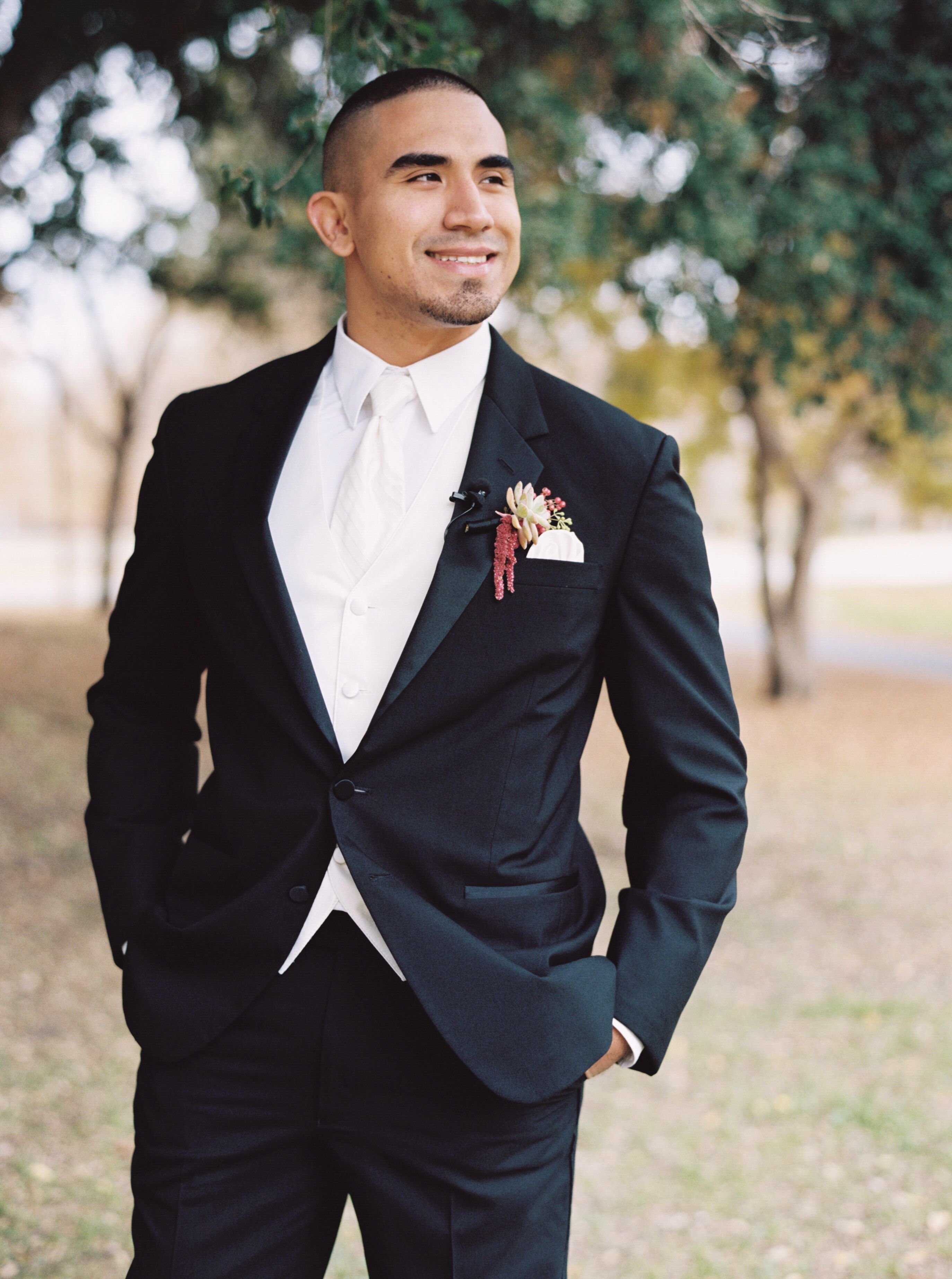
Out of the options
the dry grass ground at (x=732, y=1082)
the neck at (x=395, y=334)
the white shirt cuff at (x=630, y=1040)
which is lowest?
the dry grass ground at (x=732, y=1082)

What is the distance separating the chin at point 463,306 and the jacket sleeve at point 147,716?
574 millimetres

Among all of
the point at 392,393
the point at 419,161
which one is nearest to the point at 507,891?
the point at 392,393

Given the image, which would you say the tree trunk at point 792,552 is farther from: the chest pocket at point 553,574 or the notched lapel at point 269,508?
the chest pocket at point 553,574

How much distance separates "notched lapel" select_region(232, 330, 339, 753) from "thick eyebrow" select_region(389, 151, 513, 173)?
0.35 metres

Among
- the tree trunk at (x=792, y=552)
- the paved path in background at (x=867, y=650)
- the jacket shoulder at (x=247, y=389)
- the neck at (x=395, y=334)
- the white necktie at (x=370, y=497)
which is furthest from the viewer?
the paved path in background at (x=867, y=650)

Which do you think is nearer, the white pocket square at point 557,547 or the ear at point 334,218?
the white pocket square at point 557,547

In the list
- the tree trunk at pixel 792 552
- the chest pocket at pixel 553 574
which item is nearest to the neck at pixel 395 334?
the chest pocket at pixel 553 574

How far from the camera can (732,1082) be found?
213 inches

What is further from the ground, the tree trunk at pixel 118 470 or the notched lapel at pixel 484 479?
the notched lapel at pixel 484 479

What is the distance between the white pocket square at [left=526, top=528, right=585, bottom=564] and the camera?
186 cm

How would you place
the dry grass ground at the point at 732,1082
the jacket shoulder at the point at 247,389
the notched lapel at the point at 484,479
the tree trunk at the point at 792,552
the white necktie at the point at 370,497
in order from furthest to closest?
the tree trunk at the point at 792,552
the dry grass ground at the point at 732,1082
the jacket shoulder at the point at 247,389
the white necktie at the point at 370,497
the notched lapel at the point at 484,479

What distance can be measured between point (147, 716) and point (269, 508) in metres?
0.53

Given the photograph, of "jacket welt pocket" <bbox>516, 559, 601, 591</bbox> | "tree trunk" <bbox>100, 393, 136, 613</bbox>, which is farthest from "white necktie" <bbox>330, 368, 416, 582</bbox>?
"tree trunk" <bbox>100, 393, 136, 613</bbox>

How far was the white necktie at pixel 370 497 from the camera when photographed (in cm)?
189
